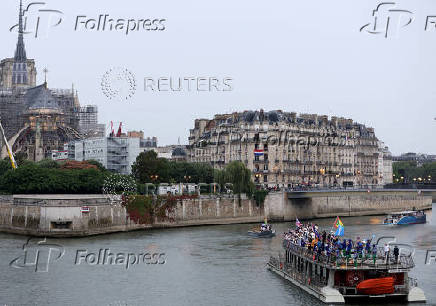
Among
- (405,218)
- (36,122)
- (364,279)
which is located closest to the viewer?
(364,279)

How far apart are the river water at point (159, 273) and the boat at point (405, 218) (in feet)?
51.7

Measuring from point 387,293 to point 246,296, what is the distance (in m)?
8.99

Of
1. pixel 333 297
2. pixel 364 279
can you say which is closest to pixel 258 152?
pixel 364 279

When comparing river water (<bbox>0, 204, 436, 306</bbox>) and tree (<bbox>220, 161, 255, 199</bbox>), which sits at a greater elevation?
tree (<bbox>220, 161, 255, 199</bbox>)

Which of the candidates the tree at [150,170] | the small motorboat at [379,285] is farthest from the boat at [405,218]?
the small motorboat at [379,285]

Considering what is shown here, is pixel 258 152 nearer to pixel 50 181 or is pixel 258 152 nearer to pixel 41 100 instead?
pixel 50 181

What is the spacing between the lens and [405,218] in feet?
323

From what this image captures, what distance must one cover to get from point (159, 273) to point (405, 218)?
51.3m

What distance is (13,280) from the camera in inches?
2069

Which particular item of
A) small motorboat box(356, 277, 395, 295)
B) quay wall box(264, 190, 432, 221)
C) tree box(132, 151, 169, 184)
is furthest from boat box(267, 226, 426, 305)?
tree box(132, 151, 169, 184)
